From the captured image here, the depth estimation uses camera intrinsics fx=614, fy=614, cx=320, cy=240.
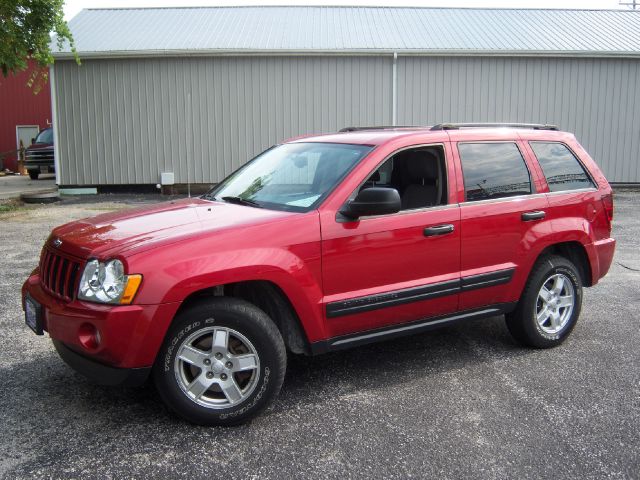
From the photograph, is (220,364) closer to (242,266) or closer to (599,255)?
(242,266)

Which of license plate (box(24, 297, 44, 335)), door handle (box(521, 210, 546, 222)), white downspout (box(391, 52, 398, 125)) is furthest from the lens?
white downspout (box(391, 52, 398, 125))

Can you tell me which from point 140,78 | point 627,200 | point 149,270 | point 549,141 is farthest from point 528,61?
point 149,270

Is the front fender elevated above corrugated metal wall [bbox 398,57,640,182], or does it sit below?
below

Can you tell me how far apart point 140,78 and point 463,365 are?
43.9ft

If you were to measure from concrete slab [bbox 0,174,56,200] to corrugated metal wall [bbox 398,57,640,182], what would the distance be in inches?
420

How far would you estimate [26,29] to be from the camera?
12727mm

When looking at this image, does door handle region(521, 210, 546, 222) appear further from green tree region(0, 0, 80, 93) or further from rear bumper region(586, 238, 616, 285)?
green tree region(0, 0, 80, 93)

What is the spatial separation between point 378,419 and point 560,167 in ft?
8.76

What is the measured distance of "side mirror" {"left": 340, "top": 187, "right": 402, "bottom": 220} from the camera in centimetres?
375

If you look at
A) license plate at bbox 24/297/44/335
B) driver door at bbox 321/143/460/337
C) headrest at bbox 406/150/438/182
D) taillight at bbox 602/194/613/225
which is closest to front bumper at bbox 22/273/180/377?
license plate at bbox 24/297/44/335

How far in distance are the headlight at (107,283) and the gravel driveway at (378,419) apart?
79cm

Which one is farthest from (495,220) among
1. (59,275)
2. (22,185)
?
(22,185)

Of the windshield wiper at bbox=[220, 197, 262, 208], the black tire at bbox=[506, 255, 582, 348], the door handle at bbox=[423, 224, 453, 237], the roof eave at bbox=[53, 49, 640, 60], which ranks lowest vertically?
the black tire at bbox=[506, 255, 582, 348]

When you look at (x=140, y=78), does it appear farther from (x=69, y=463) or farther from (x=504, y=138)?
(x=69, y=463)
